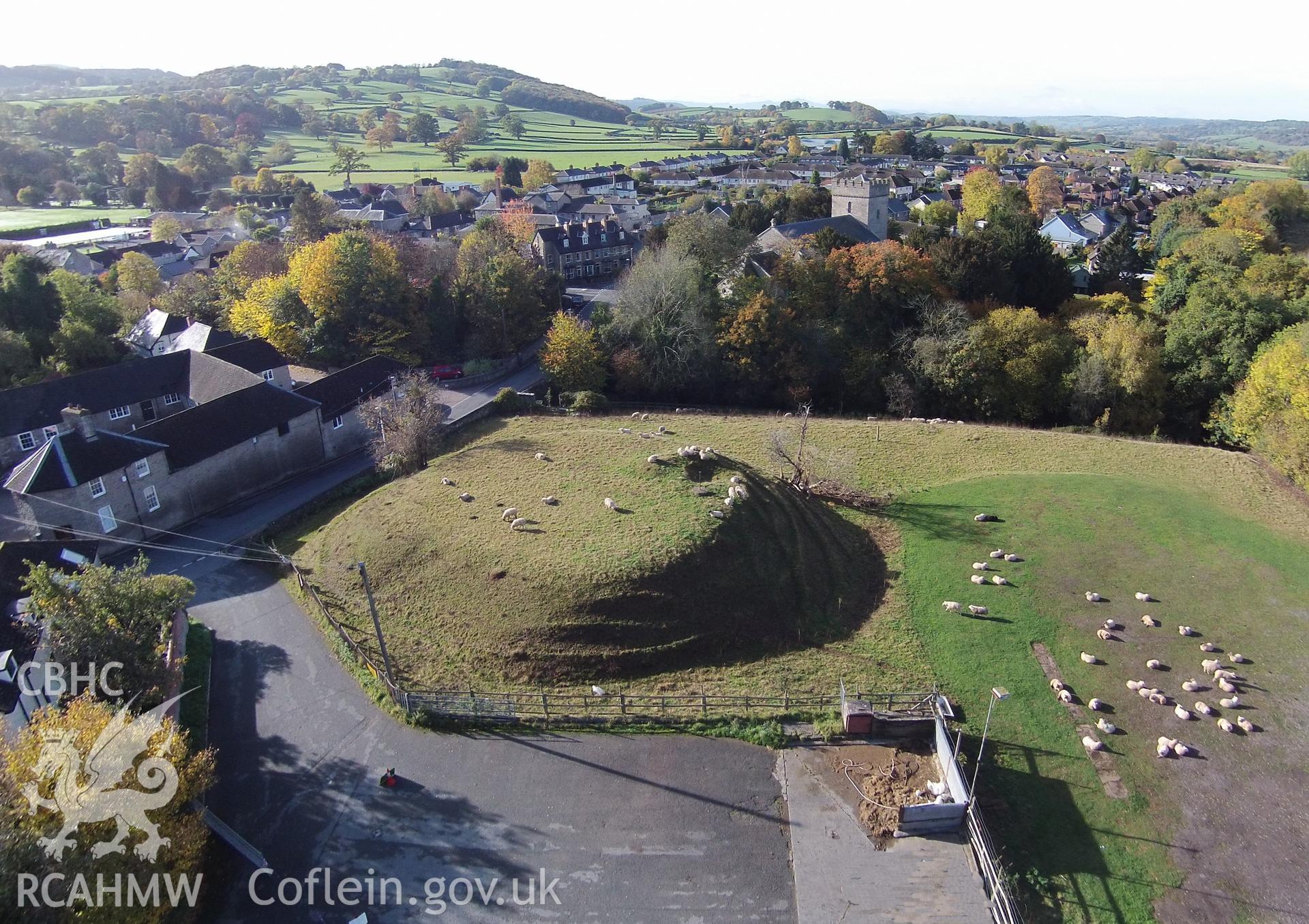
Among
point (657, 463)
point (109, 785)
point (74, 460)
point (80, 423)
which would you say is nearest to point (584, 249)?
point (657, 463)

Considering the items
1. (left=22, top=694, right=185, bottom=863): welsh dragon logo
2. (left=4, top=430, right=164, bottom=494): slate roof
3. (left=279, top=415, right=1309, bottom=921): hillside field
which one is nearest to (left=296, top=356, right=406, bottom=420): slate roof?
(left=279, top=415, right=1309, bottom=921): hillside field

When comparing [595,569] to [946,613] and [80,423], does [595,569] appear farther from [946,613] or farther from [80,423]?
[80,423]

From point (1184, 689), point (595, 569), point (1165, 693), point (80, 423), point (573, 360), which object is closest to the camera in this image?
point (1165, 693)

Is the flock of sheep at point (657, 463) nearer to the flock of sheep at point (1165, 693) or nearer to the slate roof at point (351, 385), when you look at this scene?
the flock of sheep at point (1165, 693)

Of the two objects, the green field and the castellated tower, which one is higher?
the castellated tower

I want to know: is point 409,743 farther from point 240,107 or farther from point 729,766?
point 240,107

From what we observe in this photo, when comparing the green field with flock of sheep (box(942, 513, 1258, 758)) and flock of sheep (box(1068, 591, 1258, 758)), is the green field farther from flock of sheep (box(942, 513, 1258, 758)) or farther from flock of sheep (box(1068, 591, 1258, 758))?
flock of sheep (box(1068, 591, 1258, 758))
